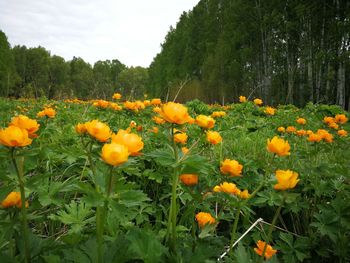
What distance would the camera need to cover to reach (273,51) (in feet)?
46.8

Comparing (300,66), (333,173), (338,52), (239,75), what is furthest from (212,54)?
(333,173)

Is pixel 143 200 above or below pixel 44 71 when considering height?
below

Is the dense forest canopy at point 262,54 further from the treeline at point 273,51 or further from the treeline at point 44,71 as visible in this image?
the treeline at point 44,71

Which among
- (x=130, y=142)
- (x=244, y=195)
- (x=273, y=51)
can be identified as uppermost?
(x=273, y=51)

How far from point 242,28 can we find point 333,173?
16791mm

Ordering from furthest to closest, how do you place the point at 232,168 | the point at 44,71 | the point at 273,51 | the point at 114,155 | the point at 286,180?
the point at 44,71, the point at 273,51, the point at 232,168, the point at 286,180, the point at 114,155

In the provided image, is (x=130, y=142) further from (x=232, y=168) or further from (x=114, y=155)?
(x=232, y=168)

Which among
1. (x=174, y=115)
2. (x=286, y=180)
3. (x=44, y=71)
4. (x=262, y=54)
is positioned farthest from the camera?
(x=44, y=71)

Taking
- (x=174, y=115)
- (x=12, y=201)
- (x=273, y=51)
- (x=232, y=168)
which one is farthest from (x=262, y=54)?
(x=12, y=201)

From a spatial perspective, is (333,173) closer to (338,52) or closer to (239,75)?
(338,52)

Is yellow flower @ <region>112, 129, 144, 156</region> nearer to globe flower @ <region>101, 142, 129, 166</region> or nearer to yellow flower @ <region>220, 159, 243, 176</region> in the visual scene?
globe flower @ <region>101, 142, 129, 166</region>

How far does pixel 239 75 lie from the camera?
58.0 feet

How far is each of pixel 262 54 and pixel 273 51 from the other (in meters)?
3.34

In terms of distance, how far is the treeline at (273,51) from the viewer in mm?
11227
